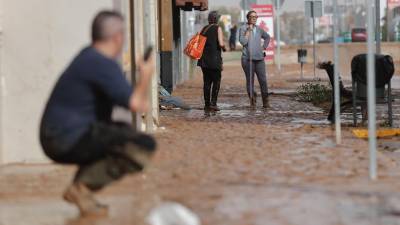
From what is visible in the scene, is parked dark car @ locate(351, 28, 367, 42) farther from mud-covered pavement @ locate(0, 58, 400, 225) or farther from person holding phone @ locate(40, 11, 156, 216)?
person holding phone @ locate(40, 11, 156, 216)

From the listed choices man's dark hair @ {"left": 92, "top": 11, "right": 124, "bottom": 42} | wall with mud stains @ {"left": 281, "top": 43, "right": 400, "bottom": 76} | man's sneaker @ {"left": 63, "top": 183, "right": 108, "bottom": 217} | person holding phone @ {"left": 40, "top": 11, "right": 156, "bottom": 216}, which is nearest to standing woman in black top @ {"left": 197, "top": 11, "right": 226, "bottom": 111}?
man's sneaker @ {"left": 63, "top": 183, "right": 108, "bottom": 217}

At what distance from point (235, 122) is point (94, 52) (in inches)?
367

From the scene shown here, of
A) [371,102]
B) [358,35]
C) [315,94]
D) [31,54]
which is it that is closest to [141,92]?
[371,102]

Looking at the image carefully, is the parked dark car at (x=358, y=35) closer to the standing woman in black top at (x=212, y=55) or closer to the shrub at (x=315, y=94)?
the shrub at (x=315, y=94)

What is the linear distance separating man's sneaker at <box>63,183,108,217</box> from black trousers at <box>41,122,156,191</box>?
151 mm

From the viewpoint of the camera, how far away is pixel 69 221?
7703 mm

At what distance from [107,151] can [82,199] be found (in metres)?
0.48

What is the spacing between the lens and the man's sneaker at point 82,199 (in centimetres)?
758

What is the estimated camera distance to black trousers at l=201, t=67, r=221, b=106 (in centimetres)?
1879

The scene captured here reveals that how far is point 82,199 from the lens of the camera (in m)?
7.60

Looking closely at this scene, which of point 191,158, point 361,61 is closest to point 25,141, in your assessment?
point 191,158

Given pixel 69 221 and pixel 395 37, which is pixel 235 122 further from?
pixel 395 37

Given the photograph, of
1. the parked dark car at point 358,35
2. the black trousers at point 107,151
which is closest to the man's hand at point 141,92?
the black trousers at point 107,151

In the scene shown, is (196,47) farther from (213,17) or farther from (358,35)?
(358,35)
